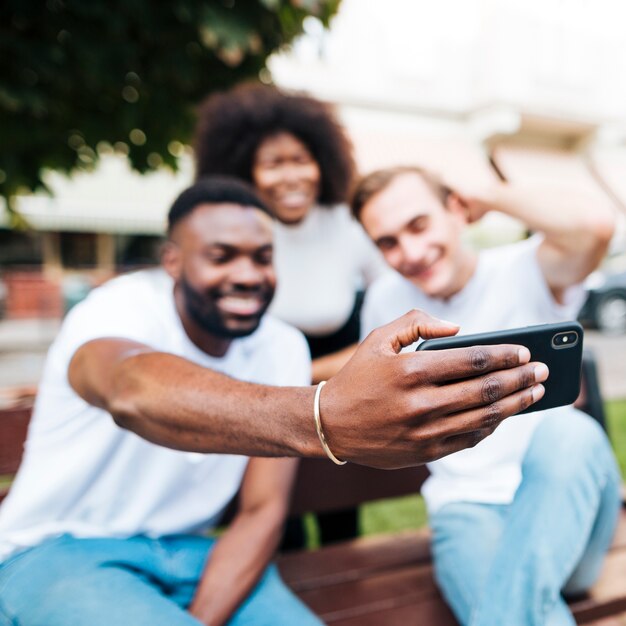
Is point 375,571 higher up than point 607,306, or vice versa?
point 375,571

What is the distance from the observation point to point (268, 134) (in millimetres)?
2400

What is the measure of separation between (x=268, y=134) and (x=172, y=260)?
36.2 inches

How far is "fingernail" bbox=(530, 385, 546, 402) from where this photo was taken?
855 millimetres

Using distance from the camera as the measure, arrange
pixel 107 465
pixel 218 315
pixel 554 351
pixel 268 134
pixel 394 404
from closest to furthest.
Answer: pixel 394 404, pixel 554 351, pixel 107 465, pixel 218 315, pixel 268 134

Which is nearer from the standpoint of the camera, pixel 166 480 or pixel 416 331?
pixel 416 331

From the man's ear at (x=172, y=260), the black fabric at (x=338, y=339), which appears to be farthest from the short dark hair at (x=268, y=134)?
the man's ear at (x=172, y=260)

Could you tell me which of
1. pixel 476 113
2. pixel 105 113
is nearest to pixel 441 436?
pixel 105 113

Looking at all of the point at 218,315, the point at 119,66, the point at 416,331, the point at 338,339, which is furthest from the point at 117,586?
the point at 119,66

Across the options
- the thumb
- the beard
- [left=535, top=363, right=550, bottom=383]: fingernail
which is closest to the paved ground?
the beard

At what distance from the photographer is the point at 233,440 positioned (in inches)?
37.8

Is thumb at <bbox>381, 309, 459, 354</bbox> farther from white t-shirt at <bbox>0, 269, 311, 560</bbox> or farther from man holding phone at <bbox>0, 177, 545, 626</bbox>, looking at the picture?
white t-shirt at <bbox>0, 269, 311, 560</bbox>

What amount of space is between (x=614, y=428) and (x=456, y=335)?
4.35 meters

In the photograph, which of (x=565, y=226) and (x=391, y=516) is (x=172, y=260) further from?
(x=391, y=516)

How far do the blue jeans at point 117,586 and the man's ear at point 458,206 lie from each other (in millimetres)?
1088
